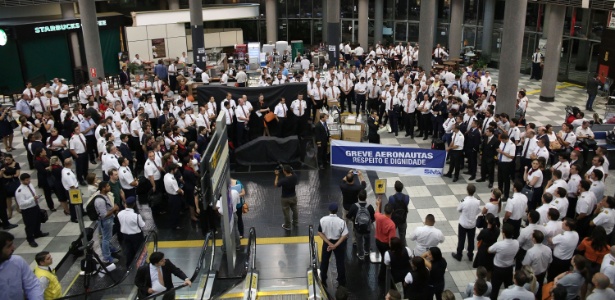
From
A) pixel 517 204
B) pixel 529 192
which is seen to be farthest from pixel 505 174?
pixel 517 204

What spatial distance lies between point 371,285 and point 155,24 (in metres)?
22.8

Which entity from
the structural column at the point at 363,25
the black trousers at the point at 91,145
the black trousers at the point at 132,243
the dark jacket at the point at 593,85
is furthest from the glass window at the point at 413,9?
the black trousers at the point at 132,243

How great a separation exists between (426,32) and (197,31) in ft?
36.3

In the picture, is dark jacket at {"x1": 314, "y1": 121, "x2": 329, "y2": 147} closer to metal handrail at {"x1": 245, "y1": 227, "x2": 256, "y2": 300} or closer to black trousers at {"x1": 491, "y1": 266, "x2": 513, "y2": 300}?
metal handrail at {"x1": 245, "y1": 227, "x2": 256, "y2": 300}

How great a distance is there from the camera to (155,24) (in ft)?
94.0

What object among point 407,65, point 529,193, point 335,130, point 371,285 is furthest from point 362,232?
point 407,65

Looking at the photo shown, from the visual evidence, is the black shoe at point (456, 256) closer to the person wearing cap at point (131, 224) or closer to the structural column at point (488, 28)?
the person wearing cap at point (131, 224)

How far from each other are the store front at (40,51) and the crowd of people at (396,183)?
5357 mm

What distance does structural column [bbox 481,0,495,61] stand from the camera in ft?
96.9

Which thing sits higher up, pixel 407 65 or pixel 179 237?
pixel 407 65

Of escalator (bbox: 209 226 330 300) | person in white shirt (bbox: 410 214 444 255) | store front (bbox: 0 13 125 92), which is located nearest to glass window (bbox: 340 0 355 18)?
store front (bbox: 0 13 125 92)

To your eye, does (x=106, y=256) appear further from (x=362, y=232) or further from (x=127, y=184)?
(x=362, y=232)

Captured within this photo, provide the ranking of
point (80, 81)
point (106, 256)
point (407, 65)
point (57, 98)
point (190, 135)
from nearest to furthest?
1. point (106, 256)
2. point (190, 135)
3. point (57, 98)
4. point (80, 81)
5. point (407, 65)

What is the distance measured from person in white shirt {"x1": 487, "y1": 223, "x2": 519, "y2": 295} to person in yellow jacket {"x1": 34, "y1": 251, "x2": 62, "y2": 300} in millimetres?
6660
